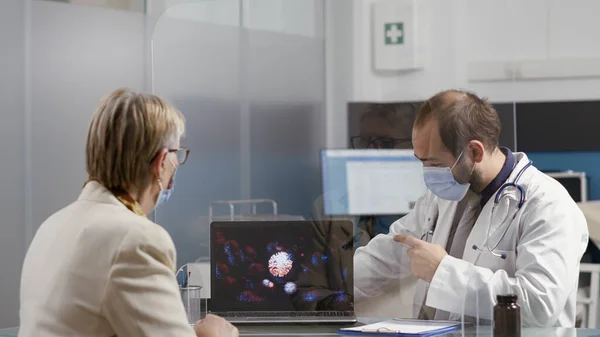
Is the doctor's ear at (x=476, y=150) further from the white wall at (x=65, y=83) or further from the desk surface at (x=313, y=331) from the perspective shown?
the white wall at (x=65, y=83)

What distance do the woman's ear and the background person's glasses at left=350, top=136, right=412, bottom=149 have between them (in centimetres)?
29

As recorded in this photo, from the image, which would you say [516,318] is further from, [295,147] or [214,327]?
[295,147]

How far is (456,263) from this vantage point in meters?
2.28

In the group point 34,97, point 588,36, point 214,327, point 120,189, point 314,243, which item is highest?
point 588,36

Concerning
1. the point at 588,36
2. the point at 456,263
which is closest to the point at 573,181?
the point at 588,36

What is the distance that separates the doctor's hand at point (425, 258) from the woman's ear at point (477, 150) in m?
0.28

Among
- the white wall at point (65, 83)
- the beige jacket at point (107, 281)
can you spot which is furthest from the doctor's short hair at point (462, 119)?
the white wall at point (65, 83)

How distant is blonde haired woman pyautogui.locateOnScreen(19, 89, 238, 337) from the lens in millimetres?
1443

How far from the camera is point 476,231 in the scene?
243 cm

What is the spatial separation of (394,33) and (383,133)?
1.83 ft

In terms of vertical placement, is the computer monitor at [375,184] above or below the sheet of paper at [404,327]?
above

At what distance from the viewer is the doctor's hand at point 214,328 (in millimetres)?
1836

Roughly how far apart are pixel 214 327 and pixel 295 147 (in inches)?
50.1

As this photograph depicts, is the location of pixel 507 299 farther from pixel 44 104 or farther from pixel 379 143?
pixel 44 104
